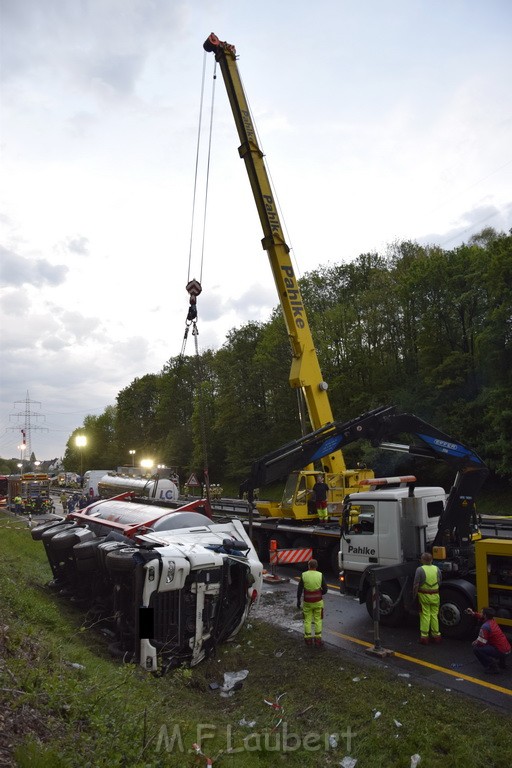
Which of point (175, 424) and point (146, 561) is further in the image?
point (175, 424)

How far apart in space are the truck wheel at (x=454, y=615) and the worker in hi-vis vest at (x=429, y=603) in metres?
0.28

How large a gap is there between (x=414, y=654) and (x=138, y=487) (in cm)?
2295

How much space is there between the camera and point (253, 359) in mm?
47312

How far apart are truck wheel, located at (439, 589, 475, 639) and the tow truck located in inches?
0.6

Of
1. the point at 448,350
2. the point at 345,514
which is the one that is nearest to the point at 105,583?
the point at 345,514

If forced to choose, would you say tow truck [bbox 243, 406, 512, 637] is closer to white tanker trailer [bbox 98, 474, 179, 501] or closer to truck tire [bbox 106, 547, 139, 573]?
truck tire [bbox 106, 547, 139, 573]

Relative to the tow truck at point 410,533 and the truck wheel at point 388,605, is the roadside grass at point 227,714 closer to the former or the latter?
the truck wheel at point 388,605

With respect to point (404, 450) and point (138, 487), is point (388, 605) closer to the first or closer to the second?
point (404, 450)

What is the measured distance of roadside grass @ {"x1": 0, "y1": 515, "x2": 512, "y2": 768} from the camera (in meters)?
4.33

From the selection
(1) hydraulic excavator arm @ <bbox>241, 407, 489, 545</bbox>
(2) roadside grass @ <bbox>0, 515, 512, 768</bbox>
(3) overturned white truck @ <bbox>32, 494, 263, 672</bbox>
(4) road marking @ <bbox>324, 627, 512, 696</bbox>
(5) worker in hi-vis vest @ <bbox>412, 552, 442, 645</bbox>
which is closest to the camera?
(2) roadside grass @ <bbox>0, 515, 512, 768</bbox>

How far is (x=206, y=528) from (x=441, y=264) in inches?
1058

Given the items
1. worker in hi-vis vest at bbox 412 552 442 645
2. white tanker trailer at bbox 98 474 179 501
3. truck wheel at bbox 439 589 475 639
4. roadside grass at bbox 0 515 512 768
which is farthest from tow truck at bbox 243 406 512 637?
white tanker trailer at bbox 98 474 179 501

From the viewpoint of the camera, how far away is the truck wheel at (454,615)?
841 centimetres

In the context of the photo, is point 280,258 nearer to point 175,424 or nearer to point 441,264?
point 441,264
